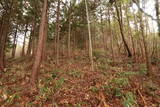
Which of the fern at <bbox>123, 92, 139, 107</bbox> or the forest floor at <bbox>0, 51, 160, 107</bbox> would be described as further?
the forest floor at <bbox>0, 51, 160, 107</bbox>

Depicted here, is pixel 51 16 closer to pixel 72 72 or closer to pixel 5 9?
pixel 5 9

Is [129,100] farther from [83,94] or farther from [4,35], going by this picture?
[4,35]

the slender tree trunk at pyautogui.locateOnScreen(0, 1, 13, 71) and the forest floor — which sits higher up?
the slender tree trunk at pyautogui.locateOnScreen(0, 1, 13, 71)

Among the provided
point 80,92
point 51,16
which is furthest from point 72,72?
point 51,16

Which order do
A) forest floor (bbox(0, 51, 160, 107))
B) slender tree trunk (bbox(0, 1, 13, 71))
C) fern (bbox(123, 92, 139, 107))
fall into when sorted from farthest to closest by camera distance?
slender tree trunk (bbox(0, 1, 13, 71)) < forest floor (bbox(0, 51, 160, 107)) < fern (bbox(123, 92, 139, 107))

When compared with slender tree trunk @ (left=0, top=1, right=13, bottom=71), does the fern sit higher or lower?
lower

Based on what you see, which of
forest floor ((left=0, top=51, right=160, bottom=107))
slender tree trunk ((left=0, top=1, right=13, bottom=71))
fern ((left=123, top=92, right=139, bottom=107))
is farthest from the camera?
slender tree trunk ((left=0, top=1, right=13, bottom=71))

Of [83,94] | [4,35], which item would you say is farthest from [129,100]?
[4,35]

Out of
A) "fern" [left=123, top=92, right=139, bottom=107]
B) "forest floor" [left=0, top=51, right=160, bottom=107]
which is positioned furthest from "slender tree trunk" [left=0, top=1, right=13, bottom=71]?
"fern" [left=123, top=92, right=139, bottom=107]

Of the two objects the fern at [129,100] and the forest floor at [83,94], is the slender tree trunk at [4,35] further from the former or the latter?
the fern at [129,100]

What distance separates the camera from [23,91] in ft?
22.2

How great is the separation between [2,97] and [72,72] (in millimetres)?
4319

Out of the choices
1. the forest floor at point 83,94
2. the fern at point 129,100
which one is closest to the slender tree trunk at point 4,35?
the forest floor at point 83,94

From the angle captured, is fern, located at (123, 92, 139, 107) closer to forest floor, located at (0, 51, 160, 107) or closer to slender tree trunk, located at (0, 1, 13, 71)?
forest floor, located at (0, 51, 160, 107)
